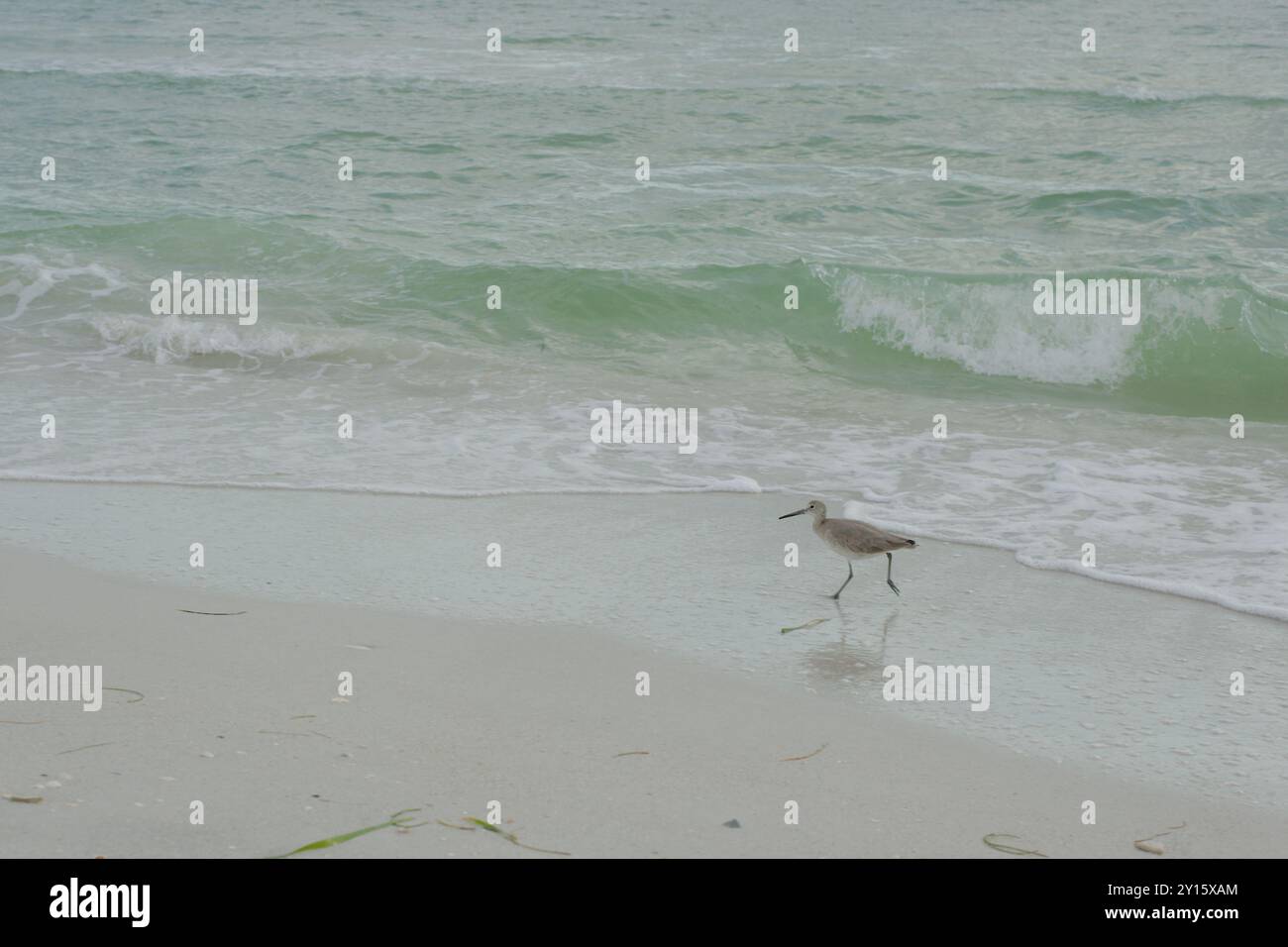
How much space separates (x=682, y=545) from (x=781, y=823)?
2.58m

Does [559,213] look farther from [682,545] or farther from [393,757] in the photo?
[393,757]

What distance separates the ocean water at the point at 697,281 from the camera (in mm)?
7395

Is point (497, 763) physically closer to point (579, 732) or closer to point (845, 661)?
point (579, 732)

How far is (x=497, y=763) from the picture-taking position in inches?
156

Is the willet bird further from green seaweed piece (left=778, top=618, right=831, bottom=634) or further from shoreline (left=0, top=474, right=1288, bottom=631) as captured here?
shoreline (left=0, top=474, right=1288, bottom=631)

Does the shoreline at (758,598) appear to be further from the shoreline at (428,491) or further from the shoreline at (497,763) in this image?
the shoreline at (497,763)

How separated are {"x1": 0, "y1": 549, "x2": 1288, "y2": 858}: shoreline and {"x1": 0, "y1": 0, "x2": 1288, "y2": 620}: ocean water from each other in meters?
2.02

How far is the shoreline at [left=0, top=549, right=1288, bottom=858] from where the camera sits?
353 centimetres

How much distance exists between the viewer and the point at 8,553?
18.8 ft

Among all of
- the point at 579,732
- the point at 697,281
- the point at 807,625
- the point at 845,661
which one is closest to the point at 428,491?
the point at 807,625

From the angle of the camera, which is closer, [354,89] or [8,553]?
[8,553]

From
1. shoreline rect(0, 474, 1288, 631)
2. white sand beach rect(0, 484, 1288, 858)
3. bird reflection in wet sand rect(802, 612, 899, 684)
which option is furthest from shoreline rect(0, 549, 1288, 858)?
shoreline rect(0, 474, 1288, 631)

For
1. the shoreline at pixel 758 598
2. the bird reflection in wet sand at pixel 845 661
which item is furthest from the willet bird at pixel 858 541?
the bird reflection in wet sand at pixel 845 661

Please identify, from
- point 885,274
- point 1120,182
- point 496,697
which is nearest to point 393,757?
point 496,697
